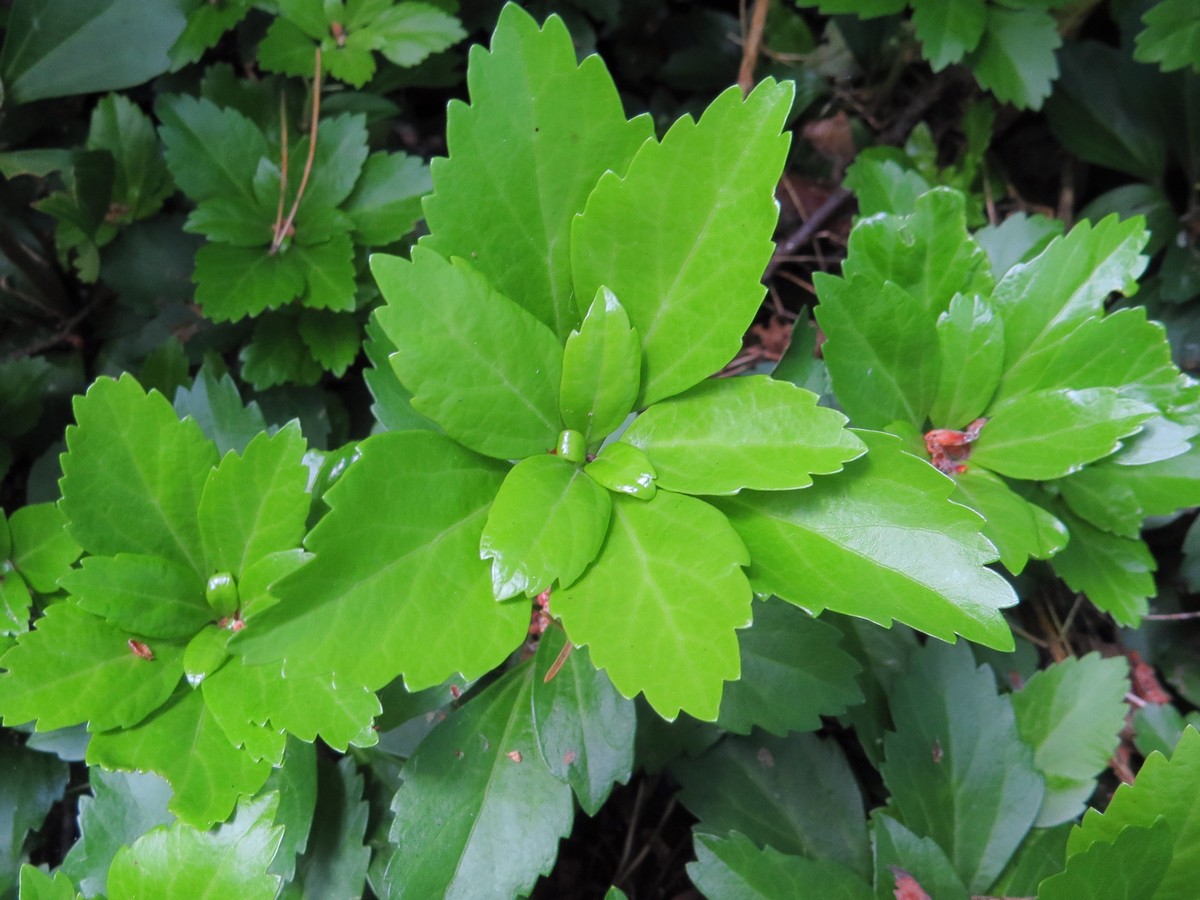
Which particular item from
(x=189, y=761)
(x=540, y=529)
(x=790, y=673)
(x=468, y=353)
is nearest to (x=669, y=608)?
(x=540, y=529)

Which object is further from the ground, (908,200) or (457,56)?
(457,56)

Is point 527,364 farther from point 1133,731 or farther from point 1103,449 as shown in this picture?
point 1133,731

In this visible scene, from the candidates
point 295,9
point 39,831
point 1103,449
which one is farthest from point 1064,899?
point 295,9

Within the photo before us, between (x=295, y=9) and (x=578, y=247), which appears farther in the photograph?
(x=295, y=9)

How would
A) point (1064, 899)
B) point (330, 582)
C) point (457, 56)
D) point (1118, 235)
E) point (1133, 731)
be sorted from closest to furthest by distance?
1. point (330, 582)
2. point (1064, 899)
3. point (1118, 235)
4. point (1133, 731)
5. point (457, 56)

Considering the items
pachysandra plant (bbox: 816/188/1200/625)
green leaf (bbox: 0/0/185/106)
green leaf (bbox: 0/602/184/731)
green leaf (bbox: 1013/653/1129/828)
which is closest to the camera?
green leaf (bbox: 0/602/184/731)

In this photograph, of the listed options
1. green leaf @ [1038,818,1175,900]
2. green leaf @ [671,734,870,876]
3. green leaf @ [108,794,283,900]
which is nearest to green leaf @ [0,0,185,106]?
green leaf @ [108,794,283,900]

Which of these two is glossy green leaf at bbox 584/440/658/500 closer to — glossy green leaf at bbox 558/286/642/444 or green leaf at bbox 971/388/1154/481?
glossy green leaf at bbox 558/286/642/444
